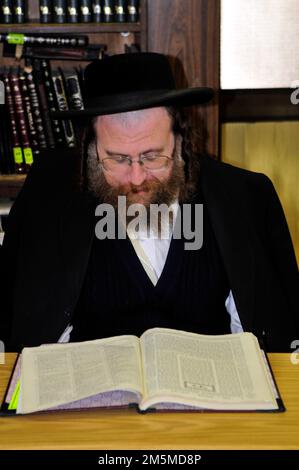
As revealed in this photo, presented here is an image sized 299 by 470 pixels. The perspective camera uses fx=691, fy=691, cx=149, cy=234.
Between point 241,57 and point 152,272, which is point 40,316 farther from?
point 241,57

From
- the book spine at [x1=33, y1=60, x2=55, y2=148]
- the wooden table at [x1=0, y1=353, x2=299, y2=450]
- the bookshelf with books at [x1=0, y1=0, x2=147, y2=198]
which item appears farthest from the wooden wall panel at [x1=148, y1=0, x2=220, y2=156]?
the wooden table at [x1=0, y1=353, x2=299, y2=450]

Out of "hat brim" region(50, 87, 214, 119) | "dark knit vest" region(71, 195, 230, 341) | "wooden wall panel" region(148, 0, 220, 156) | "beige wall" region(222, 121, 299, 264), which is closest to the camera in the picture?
"hat brim" region(50, 87, 214, 119)

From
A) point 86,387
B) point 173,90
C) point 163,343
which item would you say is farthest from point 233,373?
point 173,90

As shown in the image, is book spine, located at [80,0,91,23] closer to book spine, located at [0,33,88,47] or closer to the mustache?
book spine, located at [0,33,88,47]

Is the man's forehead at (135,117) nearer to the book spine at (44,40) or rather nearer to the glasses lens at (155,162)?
the glasses lens at (155,162)

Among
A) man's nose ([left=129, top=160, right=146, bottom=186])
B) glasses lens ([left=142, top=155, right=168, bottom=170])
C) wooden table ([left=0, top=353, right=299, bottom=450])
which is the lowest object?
wooden table ([left=0, top=353, right=299, bottom=450])

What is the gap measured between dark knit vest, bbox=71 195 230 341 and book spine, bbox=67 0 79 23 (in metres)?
0.99

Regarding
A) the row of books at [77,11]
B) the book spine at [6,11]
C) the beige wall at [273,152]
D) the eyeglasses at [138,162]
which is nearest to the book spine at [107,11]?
the row of books at [77,11]

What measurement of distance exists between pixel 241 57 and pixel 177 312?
108 centimetres

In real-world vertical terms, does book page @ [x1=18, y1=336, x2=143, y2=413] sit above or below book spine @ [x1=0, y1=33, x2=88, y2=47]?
below

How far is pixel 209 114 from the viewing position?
7.91 ft

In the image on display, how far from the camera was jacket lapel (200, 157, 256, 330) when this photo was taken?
1689 millimetres

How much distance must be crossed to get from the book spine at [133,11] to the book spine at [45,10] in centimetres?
27

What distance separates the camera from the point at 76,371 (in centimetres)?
125
